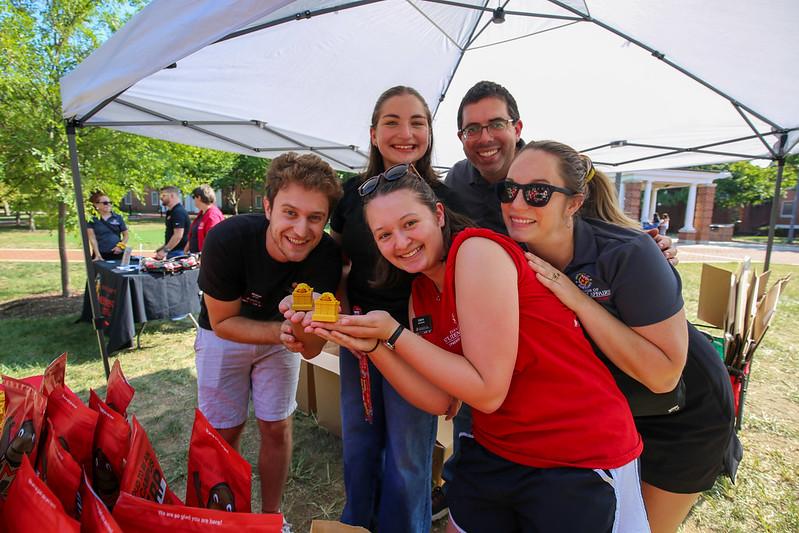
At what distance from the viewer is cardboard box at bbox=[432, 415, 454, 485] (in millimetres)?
2930

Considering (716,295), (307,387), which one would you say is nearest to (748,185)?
(716,295)

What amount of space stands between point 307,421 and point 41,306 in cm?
674

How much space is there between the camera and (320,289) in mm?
2021

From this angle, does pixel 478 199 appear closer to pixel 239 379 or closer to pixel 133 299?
pixel 239 379

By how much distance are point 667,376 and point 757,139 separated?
4869 mm

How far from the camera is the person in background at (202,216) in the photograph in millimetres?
6609

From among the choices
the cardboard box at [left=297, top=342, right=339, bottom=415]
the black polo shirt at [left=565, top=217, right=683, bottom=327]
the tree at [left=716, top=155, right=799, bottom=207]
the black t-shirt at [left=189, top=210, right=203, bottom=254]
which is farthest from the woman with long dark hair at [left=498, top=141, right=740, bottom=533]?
the tree at [left=716, top=155, right=799, bottom=207]

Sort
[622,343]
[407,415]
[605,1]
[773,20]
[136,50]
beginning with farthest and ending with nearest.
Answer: [605,1], [773,20], [136,50], [407,415], [622,343]

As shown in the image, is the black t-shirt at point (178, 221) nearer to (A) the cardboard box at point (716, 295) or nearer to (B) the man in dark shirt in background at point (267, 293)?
(B) the man in dark shirt in background at point (267, 293)

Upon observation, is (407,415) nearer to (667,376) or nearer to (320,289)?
(320,289)

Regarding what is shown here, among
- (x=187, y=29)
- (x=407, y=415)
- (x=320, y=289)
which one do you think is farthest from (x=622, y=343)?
(x=187, y=29)

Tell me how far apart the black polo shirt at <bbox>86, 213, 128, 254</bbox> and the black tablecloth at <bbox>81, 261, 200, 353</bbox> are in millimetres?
974

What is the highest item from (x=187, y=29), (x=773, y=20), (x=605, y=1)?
(x=605, y=1)

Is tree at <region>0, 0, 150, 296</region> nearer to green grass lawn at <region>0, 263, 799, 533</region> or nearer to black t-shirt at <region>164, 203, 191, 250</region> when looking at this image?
black t-shirt at <region>164, 203, 191, 250</region>
